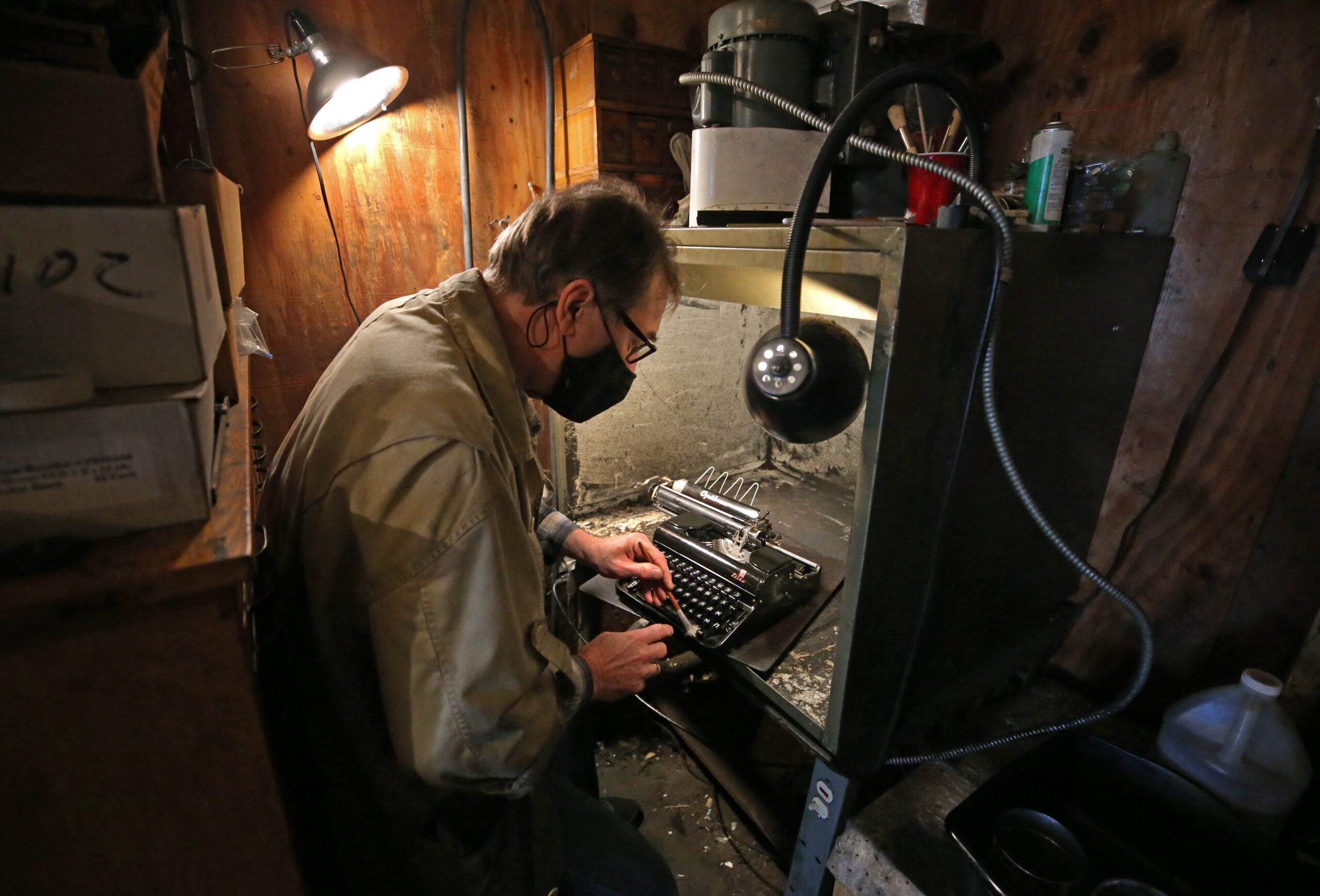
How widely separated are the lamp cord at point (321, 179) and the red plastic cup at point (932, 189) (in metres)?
1.20

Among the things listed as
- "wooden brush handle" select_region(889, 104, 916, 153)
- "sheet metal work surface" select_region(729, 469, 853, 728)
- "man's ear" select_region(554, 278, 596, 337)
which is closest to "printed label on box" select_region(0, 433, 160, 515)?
"man's ear" select_region(554, 278, 596, 337)

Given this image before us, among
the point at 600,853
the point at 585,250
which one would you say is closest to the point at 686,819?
the point at 600,853

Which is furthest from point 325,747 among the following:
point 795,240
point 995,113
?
point 995,113

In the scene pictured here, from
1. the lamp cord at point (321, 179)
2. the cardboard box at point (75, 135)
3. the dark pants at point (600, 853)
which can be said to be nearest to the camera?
the cardboard box at point (75, 135)

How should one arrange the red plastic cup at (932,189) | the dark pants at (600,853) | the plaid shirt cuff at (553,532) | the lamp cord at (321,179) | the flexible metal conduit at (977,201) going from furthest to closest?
the plaid shirt cuff at (553,532), the lamp cord at (321,179), the dark pants at (600,853), the red plastic cup at (932,189), the flexible metal conduit at (977,201)

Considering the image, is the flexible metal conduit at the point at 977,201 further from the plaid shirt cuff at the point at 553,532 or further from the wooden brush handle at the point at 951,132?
the plaid shirt cuff at the point at 553,532

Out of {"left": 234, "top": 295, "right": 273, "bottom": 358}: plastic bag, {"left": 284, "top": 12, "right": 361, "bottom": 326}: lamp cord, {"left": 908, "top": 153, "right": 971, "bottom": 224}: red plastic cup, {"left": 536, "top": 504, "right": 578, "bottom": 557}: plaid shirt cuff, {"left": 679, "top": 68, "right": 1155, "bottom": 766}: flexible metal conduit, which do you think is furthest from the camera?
{"left": 536, "top": 504, "right": 578, "bottom": 557}: plaid shirt cuff

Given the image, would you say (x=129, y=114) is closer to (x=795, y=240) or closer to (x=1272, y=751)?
(x=795, y=240)

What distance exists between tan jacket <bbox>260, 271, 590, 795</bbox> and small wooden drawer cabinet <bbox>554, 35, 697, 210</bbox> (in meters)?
0.84

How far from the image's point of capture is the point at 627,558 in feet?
4.29

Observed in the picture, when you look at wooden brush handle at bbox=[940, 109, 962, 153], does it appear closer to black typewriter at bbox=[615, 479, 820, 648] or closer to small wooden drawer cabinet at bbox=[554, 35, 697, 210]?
Result: small wooden drawer cabinet at bbox=[554, 35, 697, 210]

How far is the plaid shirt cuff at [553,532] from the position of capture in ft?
4.52

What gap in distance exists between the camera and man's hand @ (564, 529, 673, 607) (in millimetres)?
1203

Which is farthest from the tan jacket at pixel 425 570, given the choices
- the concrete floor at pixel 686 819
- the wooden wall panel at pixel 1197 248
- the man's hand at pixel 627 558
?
the wooden wall panel at pixel 1197 248
